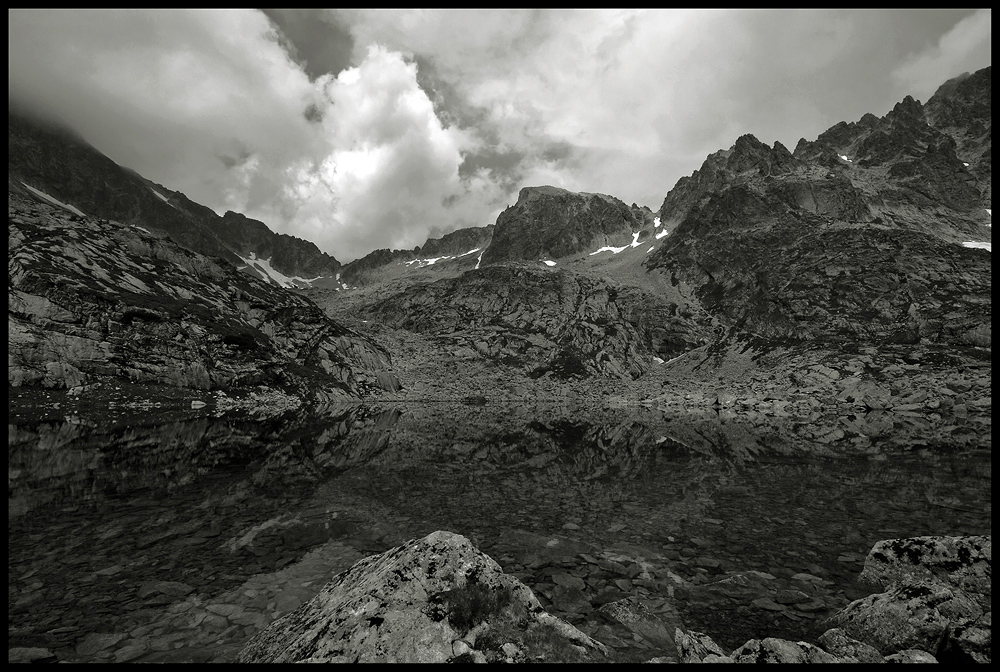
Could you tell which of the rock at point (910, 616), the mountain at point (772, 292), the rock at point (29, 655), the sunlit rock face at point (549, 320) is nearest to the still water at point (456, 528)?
the rock at point (29, 655)

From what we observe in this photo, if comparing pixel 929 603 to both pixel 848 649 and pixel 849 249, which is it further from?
pixel 849 249

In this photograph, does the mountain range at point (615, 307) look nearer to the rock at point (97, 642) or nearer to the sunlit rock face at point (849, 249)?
the sunlit rock face at point (849, 249)

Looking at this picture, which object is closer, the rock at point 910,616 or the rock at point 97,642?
the rock at point 910,616

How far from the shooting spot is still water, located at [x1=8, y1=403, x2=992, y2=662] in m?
7.98

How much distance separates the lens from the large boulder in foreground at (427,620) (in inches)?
224

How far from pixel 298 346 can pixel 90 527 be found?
Result: 286ft

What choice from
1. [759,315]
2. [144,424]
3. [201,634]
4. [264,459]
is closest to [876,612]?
[201,634]

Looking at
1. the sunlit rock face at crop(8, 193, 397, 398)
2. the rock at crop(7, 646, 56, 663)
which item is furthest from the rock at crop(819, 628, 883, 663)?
the sunlit rock face at crop(8, 193, 397, 398)

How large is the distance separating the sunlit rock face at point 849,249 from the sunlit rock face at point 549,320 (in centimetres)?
2134

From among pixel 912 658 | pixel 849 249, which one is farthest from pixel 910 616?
pixel 849 249

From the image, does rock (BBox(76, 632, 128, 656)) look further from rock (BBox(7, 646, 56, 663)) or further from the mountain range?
the mountain range

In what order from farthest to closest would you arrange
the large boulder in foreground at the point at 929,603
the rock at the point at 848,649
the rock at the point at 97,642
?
the rock at the point at 97,642, the rock at the point at 848,649, the large boulder in foreground at the point at 929,603

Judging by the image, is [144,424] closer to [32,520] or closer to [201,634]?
[32,520]

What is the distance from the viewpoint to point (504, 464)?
901 inches
